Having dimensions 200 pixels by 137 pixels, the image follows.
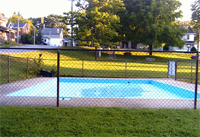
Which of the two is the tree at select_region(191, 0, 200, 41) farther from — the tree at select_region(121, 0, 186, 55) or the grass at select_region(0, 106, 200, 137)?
the grass at select_region(0, 106, 200, 137)

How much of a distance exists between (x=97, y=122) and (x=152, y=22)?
26044mm

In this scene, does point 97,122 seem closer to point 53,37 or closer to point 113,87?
point 113,87

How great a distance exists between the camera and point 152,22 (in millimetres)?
27125

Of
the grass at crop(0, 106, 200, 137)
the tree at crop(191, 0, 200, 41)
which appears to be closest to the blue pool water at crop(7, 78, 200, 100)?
the grass at crop(0, 106, 200, 137)

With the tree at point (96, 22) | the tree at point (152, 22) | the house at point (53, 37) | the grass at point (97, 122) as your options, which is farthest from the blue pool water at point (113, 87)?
the house at point (53, 37)

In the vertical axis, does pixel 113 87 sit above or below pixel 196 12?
below

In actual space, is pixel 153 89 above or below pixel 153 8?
below

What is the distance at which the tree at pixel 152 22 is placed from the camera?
26.4 meters

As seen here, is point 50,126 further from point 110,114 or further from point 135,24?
point 135,24

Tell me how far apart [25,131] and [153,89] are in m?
8.03

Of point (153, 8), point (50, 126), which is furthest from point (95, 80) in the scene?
point (153, 8)

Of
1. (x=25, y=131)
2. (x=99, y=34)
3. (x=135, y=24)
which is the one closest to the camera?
(x=25, y=131)

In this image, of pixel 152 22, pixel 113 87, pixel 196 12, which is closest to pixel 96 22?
pixel 152 22

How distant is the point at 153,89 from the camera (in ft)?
32.8
